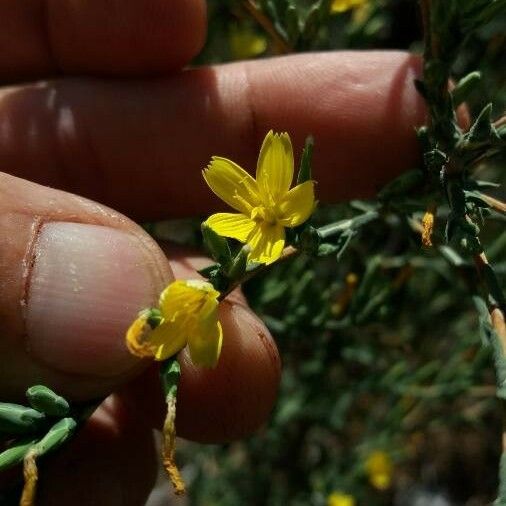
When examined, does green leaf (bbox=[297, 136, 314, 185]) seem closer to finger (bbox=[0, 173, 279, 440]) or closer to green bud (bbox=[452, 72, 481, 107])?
finger (bbox=[0, 173, 279, 440])

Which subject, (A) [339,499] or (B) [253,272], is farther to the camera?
(A) [339,499]

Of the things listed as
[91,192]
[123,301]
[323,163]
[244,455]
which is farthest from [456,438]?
[123,301]

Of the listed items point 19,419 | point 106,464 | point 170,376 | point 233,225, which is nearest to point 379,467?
point 106,464

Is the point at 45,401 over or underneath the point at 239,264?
underneath

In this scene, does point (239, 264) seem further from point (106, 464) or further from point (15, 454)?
point (106, 464)

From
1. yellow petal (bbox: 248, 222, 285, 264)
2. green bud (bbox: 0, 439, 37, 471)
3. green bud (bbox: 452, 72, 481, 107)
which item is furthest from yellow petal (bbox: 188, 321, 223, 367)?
green bud (bbox: 452, 72, 481, 107)

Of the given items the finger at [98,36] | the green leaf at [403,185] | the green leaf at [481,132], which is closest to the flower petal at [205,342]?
the green leaf at [403,185]

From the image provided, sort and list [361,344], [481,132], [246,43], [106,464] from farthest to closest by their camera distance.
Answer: [361,344]
[246,43]
[106,464]
[481,132]
